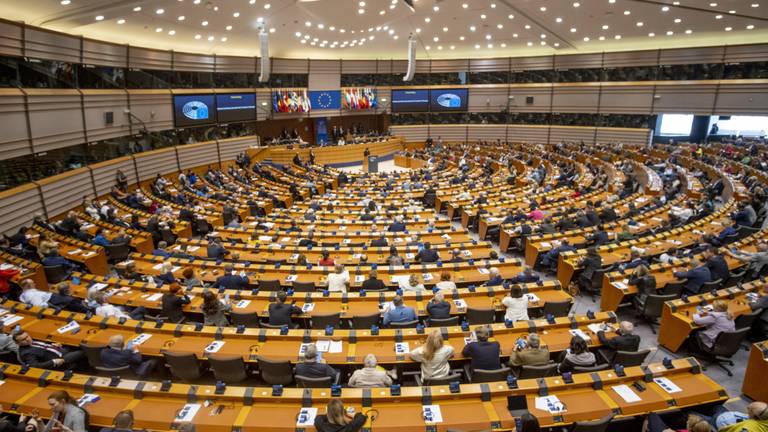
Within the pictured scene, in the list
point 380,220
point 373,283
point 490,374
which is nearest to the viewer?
point 490,374

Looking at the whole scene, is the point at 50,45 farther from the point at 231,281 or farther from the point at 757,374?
the point at 757,374

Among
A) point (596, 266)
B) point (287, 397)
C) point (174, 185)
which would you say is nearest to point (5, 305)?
point (287, 397)

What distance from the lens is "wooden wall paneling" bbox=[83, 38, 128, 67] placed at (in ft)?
64.5

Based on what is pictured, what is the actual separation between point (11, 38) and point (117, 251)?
8.65 meters

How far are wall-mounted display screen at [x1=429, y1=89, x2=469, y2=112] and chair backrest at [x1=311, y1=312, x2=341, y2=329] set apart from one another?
34.3 meters

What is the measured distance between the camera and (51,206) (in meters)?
16.9

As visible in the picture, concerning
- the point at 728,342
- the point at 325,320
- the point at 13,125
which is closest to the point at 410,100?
the point at 13,125

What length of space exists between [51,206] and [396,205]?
44.3 feet

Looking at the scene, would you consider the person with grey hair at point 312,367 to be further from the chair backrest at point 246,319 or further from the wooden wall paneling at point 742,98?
the wooden wall paneling at point 742,98

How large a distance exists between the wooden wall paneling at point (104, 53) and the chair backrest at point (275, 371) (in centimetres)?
1938

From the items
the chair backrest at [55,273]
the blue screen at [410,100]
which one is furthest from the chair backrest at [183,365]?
the blue screen at [410,100]

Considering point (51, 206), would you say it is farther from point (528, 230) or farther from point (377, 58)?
point (377, 58)

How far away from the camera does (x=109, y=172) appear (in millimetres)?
21141

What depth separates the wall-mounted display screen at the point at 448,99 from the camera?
39844 mm
